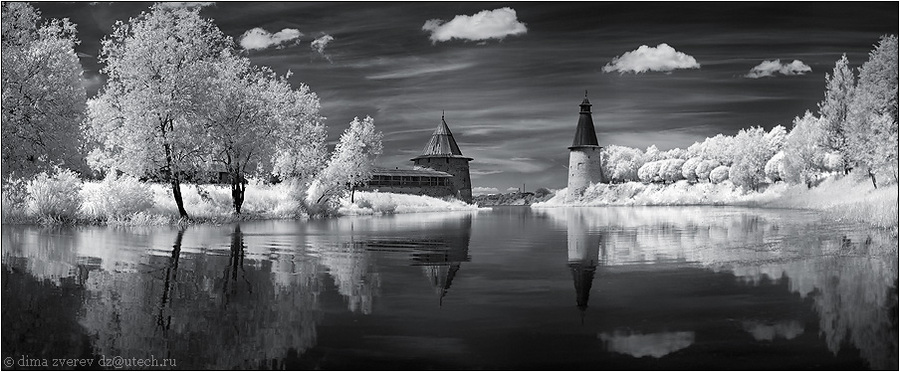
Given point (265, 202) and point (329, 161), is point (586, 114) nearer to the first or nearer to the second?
point (329, 161)

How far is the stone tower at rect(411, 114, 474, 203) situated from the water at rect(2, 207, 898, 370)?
65160mm

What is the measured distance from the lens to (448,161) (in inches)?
3137

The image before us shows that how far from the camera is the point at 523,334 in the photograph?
618 cm

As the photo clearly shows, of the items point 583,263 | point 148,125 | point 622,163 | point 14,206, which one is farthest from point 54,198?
point 622,163

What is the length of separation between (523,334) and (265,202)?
31454 millimetres

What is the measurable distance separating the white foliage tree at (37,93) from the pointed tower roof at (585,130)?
8886 centimetres

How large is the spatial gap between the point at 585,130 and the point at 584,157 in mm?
4093

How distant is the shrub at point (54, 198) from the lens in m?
23.8

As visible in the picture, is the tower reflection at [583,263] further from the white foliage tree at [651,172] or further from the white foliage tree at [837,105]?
the white foliage tree at [651,172]

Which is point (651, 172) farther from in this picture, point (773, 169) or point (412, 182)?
point (412, 182)

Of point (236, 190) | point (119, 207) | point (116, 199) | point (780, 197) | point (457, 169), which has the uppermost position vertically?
point (457, 169)

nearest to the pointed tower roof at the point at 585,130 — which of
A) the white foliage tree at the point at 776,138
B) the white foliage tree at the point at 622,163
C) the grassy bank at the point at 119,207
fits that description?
the white foliage tree at the point at 776,138

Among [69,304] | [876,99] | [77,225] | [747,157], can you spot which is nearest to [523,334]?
[69,304]

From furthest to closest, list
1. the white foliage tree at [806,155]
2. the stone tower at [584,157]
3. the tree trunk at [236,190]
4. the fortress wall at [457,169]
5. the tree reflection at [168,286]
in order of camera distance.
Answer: the stone tower at [584,157]
the fortress wall at [457,169]
the white foliage tree at [806,155]
the tree trunk at [236,190]
the tree reflection at [168,286]
